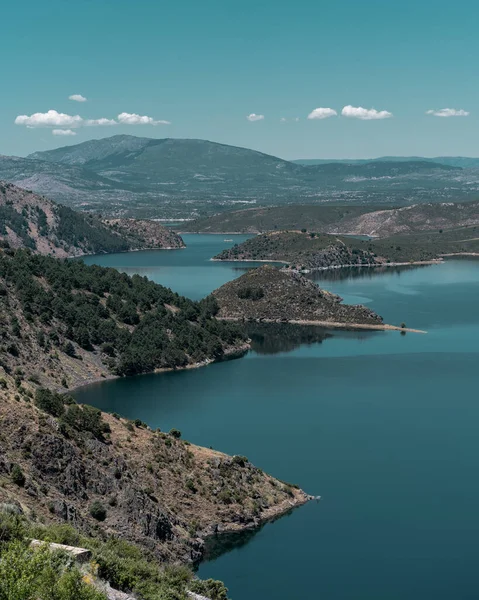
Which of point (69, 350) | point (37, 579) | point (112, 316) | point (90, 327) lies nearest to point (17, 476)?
point (37, 579)

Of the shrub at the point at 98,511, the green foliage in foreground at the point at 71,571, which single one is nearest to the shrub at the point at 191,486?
the shrub at the point at 98,511

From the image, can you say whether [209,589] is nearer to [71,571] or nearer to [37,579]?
[71,571]

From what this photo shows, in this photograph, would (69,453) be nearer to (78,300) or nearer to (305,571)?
(305,571)

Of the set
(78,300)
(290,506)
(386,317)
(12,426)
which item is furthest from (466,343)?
(12,426)

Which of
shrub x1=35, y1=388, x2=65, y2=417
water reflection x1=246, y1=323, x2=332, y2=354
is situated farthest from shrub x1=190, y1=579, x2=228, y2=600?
water reflection x1=246, y1=323, x2=332, y2=354

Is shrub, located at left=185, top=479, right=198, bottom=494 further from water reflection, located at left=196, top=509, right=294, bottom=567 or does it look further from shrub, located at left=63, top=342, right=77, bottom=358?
shrub, located at left=63, top=342, right=77, bottom=358

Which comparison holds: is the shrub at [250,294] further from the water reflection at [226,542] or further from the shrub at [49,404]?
the water reflection at [226,542]
